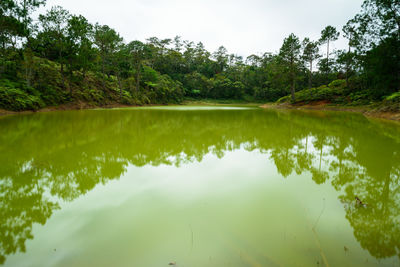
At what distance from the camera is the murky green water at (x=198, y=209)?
1796 millimetres

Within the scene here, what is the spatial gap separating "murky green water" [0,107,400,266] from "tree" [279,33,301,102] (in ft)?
85.8

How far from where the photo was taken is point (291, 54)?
2786cm

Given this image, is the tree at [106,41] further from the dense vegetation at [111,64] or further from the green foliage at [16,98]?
the green foliage at [16,98]

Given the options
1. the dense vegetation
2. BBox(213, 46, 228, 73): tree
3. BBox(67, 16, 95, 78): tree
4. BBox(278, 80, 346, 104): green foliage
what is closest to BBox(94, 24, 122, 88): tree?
the dense vegetation

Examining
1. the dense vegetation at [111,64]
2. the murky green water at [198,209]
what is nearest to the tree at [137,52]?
the dense vegetation at [111,64]

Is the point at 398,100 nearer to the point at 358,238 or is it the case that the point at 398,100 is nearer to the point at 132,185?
the point at 358,238

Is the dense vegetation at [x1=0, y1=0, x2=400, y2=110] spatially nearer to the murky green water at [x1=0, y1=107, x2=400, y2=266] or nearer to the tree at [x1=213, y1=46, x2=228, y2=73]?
the murky green water at [x1=0, y1=107, x2=400, y2=266]

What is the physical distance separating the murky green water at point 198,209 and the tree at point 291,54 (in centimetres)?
2614

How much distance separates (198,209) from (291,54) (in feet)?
99.3

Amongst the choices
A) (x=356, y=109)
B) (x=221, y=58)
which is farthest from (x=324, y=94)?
(x=221, y=58)

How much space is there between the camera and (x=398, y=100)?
14.2 m

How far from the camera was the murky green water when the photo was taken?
5.89 ft

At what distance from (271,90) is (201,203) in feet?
182

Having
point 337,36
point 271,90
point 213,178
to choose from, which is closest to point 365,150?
point 213,178
